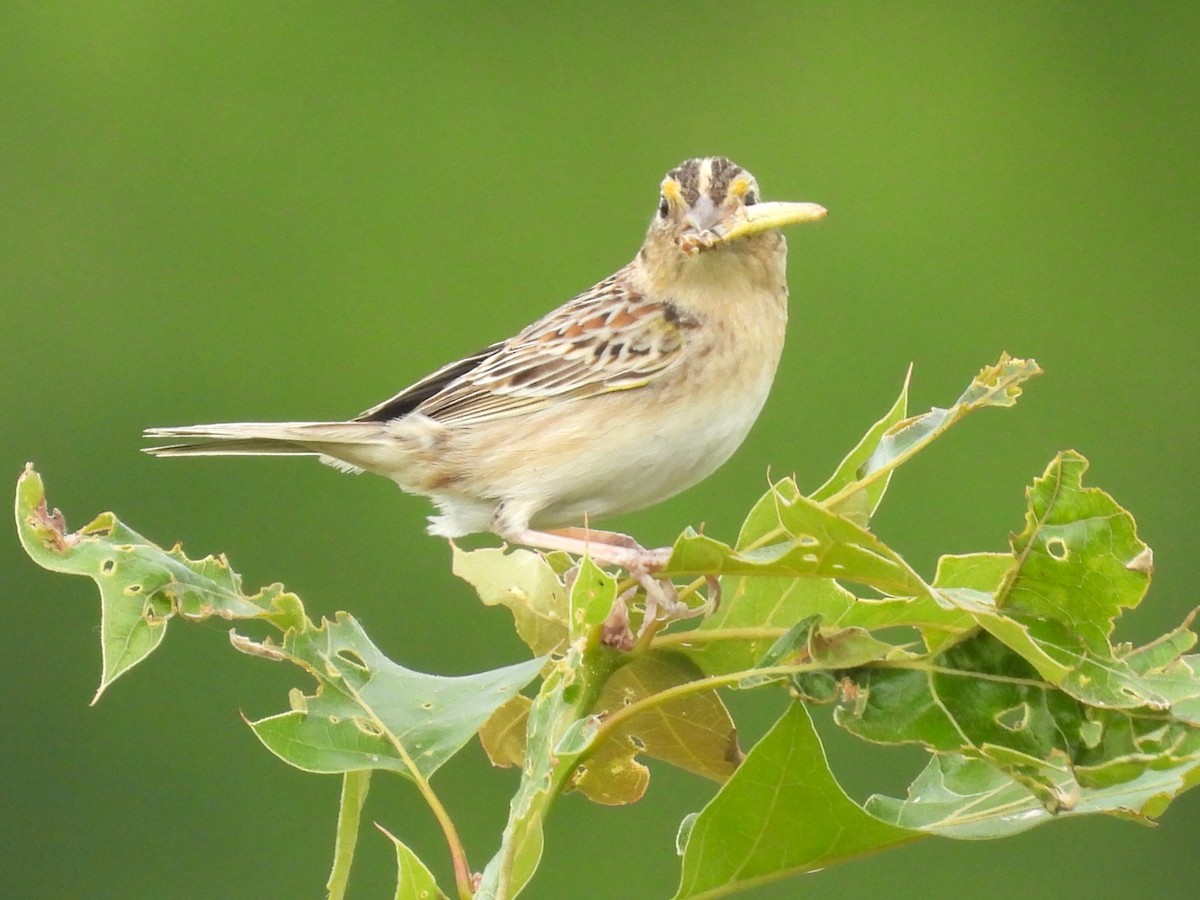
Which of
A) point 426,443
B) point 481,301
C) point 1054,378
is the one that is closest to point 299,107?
point 481,301

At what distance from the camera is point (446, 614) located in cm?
761

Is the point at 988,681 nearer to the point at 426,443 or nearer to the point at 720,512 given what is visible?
the point at 426,443

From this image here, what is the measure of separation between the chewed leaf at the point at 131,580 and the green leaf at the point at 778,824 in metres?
0.53

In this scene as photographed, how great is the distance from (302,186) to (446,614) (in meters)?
2.51

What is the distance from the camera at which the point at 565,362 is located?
3.30m

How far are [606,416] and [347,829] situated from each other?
1370 mm

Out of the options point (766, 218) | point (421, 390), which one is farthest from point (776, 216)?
point (421, 390)

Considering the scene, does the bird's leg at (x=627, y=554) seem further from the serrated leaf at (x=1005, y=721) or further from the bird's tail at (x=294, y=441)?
the bird's tail at (x=294, y=441)

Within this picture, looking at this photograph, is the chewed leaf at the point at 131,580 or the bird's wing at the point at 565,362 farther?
the bird's wing at the point at 565,362

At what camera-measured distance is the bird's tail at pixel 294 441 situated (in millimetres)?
2914

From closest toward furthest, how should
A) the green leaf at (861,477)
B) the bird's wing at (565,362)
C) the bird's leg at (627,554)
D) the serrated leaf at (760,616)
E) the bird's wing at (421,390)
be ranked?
the serrated leaf at (760,616) < the green leaf at (861,477) < the bird's leg at (627,554) < the bird's wing at (565,362) < the bird's wing at (421,390)

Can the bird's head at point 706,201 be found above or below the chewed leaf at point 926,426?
above

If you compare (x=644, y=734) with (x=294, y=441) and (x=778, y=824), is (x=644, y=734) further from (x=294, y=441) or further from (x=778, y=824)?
(x=294, y=441)

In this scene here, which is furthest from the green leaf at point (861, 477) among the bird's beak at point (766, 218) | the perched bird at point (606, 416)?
the perched bird at point (606, 416)
